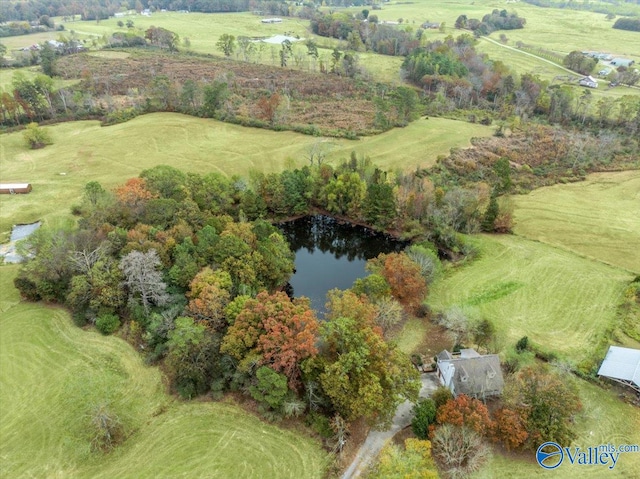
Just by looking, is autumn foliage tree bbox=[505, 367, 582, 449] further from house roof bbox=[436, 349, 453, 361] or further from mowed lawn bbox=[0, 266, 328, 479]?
mowed lawn bbox=[0, 266, 328, 479]

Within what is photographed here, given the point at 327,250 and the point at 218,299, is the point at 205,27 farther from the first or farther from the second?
the point at 218,299

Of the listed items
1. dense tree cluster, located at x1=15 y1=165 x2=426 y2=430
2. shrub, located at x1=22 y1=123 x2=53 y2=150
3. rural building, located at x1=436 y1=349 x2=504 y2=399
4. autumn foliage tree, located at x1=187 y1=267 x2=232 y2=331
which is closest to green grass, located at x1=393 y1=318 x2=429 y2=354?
dense tree cluster, located at x1=15 y1=165 x2=426 y2=430

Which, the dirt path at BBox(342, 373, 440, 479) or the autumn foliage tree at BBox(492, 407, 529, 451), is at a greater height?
the autumn foliage tree at BBox(492, 407, 529, 451)

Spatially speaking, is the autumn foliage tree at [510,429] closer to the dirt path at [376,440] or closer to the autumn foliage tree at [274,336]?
the dirt path at [376,440]

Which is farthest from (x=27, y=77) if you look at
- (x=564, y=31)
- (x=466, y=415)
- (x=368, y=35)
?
(x=564, y=31)

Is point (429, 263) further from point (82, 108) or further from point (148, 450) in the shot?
point (82, 108)

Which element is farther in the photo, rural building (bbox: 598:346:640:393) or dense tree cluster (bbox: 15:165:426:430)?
rural building (bbox: 598:346:640:393)

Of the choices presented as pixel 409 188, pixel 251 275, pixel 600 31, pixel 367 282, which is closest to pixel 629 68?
pixel 600 31
